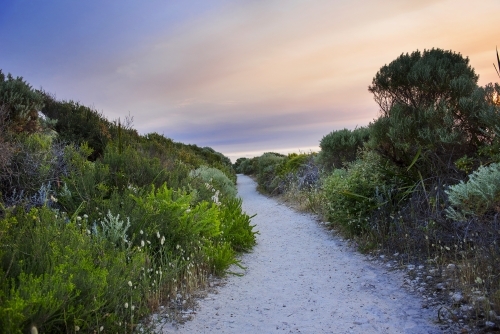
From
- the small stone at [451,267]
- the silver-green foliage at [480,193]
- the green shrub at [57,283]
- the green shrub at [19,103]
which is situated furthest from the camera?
the green shrub at [19,103]

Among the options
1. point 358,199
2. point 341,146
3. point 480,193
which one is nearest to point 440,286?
point 480,193

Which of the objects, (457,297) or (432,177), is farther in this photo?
(432,177)

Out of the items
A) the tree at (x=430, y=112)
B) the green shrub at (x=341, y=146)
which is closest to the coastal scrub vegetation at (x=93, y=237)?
the tree at (x=430, y=112)

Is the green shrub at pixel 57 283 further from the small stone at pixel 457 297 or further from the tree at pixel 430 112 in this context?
the tree at pixel 430 112

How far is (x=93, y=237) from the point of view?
3.87 m

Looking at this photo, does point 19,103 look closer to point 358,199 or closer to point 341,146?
point 358,199

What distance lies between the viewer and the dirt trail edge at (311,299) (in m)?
3.70

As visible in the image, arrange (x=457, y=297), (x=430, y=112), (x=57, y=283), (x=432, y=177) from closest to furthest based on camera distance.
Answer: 1. (x=57, y=283)
2. (x=457, y=297)
3. (x=432, y=177)
4. (x=430, y=112)

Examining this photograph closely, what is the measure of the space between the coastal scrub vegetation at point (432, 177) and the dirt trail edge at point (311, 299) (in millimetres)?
553

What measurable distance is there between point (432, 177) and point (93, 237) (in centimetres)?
515

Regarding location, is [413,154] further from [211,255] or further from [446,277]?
[211,255]

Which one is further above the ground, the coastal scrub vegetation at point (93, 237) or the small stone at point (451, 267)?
the coastal scrub vegetation at point (93, 237)

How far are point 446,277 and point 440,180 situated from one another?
1.93 m

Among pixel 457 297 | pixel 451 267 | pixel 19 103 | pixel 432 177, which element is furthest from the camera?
pixel 19 103
